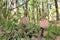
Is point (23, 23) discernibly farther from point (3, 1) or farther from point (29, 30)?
point (3, 1)

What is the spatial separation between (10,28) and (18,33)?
57 millimetres

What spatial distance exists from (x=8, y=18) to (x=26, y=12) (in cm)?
13

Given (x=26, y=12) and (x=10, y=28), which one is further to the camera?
(x=26, y=12)

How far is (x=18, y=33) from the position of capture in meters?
1.01

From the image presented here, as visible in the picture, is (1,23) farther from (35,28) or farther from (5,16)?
(35,28)

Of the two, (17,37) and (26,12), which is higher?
(26,12)

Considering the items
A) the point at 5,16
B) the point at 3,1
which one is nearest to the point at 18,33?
the point at 5,16

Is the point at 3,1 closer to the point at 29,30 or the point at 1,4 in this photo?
the point at 1,4

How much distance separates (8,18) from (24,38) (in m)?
0.14

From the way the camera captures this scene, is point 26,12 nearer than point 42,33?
No

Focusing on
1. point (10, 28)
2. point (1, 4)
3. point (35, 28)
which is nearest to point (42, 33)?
point (35, 28)

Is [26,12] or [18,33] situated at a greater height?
[26,12]

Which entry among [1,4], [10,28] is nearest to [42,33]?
[10,28]

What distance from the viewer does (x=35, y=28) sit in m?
1.02
